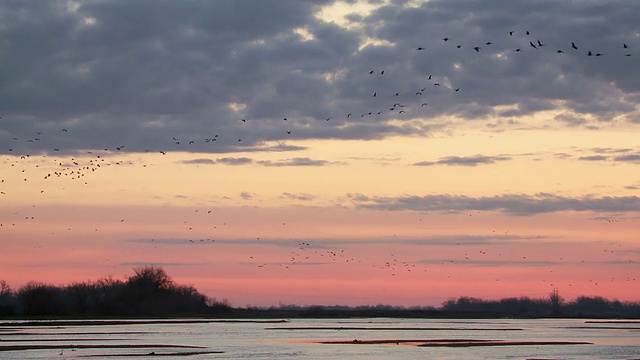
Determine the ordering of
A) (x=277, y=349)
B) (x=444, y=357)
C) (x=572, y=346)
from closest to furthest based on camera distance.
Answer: (x=444, y=357)
(x=277, y=349)
(x=572, y=346)

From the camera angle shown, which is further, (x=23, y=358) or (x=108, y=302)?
(x=108, y=302)

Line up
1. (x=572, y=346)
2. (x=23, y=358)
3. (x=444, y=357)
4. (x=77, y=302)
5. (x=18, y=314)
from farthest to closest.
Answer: (x=77, y=302) → (x=18, y=314) → (x=572, y=346) → (x=444, y=357) → (x=23, y=358)

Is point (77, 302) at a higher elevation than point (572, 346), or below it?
higher

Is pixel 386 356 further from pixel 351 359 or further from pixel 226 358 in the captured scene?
pixel 226 358

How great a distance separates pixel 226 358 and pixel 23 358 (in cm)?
1419

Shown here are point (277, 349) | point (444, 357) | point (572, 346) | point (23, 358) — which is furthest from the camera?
point (572, 346)

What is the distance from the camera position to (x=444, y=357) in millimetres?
66938

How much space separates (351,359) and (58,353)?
22.7m

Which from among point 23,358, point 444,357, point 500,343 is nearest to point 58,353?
point 23,358

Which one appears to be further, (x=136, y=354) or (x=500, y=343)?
(x=500, y=343)

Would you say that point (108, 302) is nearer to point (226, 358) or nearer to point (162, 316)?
point (162, 316)

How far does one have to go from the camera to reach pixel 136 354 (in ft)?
221

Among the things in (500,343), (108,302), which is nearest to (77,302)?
(108,302)

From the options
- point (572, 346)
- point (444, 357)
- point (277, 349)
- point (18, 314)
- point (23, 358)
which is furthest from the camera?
point (18, 314)
